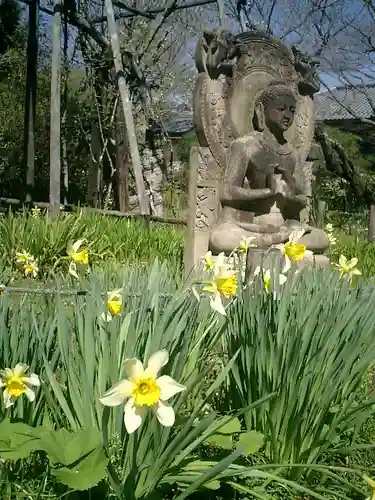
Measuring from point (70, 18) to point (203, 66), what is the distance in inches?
260

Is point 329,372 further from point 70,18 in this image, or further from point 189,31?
point 189,31

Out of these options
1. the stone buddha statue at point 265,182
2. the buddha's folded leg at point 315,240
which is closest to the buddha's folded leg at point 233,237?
the stone buddha statue at point 265,182

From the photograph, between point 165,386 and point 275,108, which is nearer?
point 165,386

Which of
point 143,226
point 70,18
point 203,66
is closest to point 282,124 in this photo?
point 203,66

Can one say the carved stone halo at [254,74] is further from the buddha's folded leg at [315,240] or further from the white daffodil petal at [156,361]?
the white daffodil petal at [156,361]

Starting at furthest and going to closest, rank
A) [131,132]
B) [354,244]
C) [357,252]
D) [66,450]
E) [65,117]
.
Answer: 1. [65,117]
2. [354,244]
3. [131,132]
4. [357,252]
5. [66,450]

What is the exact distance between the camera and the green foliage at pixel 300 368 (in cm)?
196

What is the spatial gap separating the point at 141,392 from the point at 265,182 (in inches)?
179

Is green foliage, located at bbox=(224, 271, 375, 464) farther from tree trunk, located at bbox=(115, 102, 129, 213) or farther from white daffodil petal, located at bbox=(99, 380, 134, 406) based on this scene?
tree trunk, located at bbox=(115, 102, 129, 213)

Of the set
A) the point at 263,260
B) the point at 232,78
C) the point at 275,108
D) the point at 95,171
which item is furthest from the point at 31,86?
the point at 263,260

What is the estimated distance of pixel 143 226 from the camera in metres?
8.44

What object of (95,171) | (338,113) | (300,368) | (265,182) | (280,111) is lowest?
(300,368)

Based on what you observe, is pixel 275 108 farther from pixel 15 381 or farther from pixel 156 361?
pixel 156 361

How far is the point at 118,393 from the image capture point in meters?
1.26
